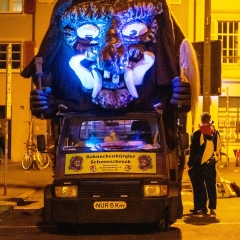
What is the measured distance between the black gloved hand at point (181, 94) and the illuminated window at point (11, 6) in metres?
21.9

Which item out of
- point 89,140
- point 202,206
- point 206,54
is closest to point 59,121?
point 89,140

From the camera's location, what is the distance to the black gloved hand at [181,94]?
11805 millimetres

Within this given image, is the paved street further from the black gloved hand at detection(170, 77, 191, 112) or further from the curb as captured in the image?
the black gloved hand at detection(170, 77, 191, 112)

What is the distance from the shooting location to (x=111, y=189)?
426 inches

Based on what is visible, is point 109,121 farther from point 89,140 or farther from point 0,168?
point 0,168

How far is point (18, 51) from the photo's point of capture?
33.0 meters

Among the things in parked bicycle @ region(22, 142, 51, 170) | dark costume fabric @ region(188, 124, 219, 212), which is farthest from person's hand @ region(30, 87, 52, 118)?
parked bicycle @ region(22, 142, 51, 170)

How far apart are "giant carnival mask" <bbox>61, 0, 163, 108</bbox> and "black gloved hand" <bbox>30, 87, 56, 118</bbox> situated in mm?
710

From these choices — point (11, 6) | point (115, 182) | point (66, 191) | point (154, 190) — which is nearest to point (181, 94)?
point (154, 190)

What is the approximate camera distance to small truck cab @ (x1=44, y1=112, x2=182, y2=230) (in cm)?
1079

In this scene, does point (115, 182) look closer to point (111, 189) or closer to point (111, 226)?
point (111, 189)

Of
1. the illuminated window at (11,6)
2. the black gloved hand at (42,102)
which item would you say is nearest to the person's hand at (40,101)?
the black gloved hand at (42,102)

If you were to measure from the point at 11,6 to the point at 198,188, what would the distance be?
21.3 metres

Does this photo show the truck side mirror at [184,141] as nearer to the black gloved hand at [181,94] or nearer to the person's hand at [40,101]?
the black gloved hand at [181,94]
